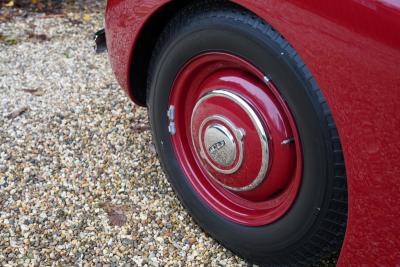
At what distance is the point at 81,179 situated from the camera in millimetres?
2625

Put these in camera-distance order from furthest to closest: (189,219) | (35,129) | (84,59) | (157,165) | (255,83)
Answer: (84,59)
(35,129)
(157,165)
(189,219)
(255,83)

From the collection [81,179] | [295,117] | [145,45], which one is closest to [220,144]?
[295,117]

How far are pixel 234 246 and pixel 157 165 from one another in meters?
0.76

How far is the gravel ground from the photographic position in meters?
2.25

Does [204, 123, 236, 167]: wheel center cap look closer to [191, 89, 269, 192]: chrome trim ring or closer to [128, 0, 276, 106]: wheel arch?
[191, 89, 269, 192]: chrome trim ring

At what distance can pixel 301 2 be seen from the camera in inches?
60.3

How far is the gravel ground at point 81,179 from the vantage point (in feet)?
7.39

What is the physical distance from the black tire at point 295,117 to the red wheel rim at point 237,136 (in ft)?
0.14

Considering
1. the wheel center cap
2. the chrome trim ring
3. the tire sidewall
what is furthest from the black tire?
the wheel center cap

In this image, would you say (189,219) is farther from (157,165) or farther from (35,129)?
(35,129)

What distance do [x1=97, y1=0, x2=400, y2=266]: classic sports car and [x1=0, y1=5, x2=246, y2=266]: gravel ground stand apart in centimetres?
20

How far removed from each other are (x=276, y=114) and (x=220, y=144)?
277 millimetres

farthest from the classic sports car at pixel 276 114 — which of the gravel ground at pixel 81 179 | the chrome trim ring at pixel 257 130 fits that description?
the gravel ground at pixel 81 179

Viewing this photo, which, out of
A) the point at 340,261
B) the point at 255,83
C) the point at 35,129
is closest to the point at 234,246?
the point at 340,261
